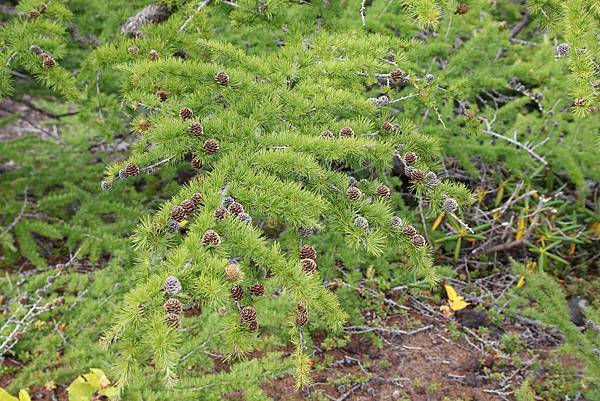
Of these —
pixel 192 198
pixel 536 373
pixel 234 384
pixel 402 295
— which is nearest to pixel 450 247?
pixel 402 295

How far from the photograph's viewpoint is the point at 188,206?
1635 mm

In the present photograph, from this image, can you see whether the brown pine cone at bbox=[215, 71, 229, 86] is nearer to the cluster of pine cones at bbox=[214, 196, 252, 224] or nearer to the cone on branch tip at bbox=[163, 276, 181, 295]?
the cluster of pine cones at bbox=[214, 196, 252, 224]

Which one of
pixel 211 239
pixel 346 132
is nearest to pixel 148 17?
pixel 346 132

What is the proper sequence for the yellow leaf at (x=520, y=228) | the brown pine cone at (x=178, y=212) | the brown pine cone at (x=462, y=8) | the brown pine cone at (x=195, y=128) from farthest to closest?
the yellow leaf at (x=520, y=228), the brown pine cone at (x=462, y=8), the brown pine cone at (x=195, y=128), the brown pine cone at (x=178, y=212)

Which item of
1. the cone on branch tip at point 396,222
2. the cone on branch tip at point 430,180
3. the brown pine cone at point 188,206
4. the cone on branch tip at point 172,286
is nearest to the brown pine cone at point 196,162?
the brown pine cone at point 188,206

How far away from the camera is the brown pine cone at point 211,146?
1870mm

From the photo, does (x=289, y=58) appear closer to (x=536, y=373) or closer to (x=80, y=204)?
(x=536, y=373)

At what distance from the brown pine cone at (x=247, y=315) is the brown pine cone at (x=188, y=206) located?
1.17 ft

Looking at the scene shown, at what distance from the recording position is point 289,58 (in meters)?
2.37

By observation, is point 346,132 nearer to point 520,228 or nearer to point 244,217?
point 244,217

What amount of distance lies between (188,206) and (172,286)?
330 millimetres

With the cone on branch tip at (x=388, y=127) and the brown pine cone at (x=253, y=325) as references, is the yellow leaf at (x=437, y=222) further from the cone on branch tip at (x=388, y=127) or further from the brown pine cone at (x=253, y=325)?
the brown pine cone at (x=253, y=325)

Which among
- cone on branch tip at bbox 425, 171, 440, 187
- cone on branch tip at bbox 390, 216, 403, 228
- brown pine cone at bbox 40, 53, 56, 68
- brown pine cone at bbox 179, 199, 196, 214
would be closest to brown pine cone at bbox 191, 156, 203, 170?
brown pine cone at bbox 179, 199, 196, 214

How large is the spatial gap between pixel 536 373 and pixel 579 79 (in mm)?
2053
